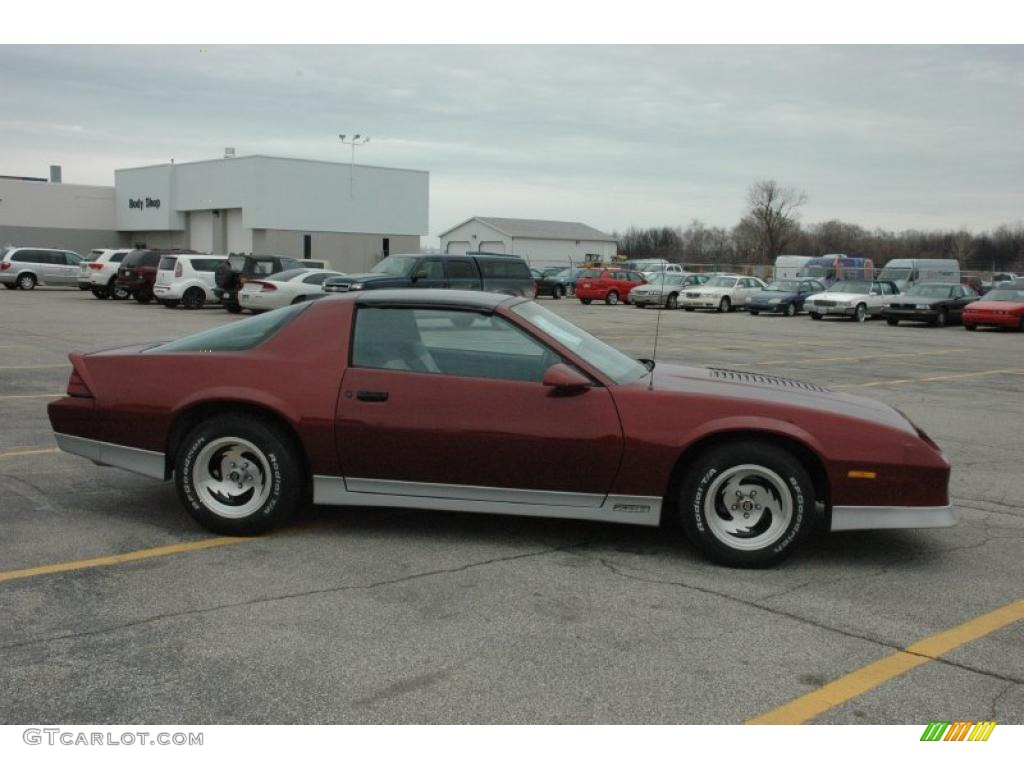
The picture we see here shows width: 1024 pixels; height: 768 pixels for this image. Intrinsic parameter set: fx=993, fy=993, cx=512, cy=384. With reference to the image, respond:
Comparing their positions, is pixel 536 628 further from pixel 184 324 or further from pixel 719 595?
pixel 184 324

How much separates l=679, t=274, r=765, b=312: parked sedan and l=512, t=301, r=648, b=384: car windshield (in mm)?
32578

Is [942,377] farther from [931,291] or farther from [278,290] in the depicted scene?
[931,291]

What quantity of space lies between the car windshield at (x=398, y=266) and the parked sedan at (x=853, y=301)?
1638 centimetres

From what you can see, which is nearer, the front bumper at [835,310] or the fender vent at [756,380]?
the fender vent at [756,380]

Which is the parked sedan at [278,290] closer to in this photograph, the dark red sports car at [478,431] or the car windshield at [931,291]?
the car windshield at [931,291]

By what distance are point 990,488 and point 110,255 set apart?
32129 mm

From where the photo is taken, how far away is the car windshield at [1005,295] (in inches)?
1182

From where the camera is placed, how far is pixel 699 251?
10812 cm

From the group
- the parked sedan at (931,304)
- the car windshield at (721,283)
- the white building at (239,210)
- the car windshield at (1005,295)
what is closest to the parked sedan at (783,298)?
the car windshield at (721,283)

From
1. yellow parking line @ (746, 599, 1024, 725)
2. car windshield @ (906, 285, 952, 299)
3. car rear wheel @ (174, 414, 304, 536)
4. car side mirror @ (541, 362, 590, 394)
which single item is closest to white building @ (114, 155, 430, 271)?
car windshield @ (906, 285, 952, 299)

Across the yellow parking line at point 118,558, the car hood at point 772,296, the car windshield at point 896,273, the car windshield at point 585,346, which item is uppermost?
the car windshield at point 896,273

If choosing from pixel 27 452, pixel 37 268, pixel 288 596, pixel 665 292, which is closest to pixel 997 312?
pixel 665 292

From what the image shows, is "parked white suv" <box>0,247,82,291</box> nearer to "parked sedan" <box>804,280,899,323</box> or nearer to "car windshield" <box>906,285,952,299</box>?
"parked sedan" <box>804,280,899,323</box>

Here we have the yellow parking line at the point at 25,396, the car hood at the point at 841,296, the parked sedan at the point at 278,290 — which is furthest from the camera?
the car hood at the point at 841,296
